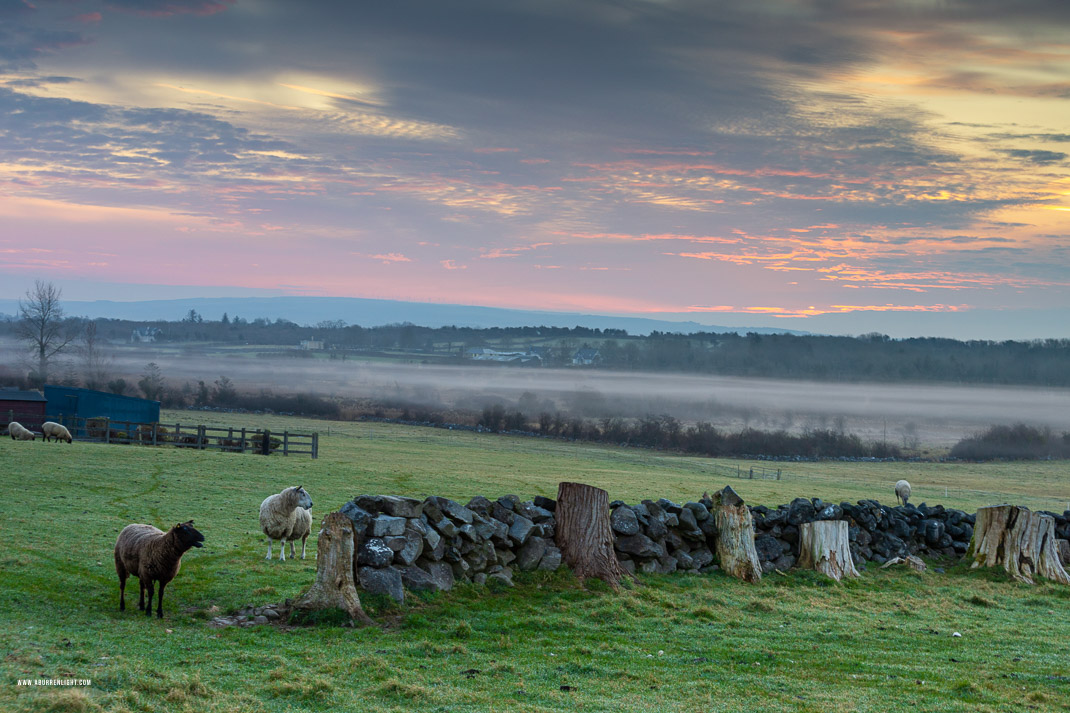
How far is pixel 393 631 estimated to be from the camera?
39.0ft

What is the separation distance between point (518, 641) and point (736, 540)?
6867 millimetres

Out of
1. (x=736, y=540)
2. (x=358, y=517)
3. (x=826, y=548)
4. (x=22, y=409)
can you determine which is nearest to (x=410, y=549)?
(x=358, y=517)

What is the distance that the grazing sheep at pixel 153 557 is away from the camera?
12289 mm

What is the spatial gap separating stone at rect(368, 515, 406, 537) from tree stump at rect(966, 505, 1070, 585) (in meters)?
14.4

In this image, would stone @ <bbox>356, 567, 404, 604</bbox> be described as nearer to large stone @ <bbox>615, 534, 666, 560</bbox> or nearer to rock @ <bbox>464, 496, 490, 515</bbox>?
rock @ <bbox>464, 496, 490, 515</bbox>

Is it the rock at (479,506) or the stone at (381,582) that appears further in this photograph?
the rock at (479,506)

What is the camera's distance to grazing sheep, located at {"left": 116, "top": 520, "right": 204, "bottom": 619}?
40.3 ft

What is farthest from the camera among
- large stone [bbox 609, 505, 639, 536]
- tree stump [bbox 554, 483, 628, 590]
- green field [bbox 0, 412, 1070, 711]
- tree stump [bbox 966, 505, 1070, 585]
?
tree stump [bbox 966, 505, 1070, 585]

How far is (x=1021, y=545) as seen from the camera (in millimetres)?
18625

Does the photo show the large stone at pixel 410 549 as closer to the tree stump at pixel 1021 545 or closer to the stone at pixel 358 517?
the stone at pixel 358 517

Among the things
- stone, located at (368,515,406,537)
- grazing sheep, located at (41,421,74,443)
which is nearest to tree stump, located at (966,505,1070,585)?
stone, located at (368,515,406,537)

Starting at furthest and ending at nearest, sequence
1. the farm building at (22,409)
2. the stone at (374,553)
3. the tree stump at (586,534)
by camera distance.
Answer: the farm building at (22,409), the tree stump at (586,534), the stone at (374,553)

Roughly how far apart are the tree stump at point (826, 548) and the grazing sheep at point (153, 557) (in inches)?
498

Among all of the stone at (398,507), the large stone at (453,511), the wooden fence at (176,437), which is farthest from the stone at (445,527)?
the wooden fence at (176,437)
